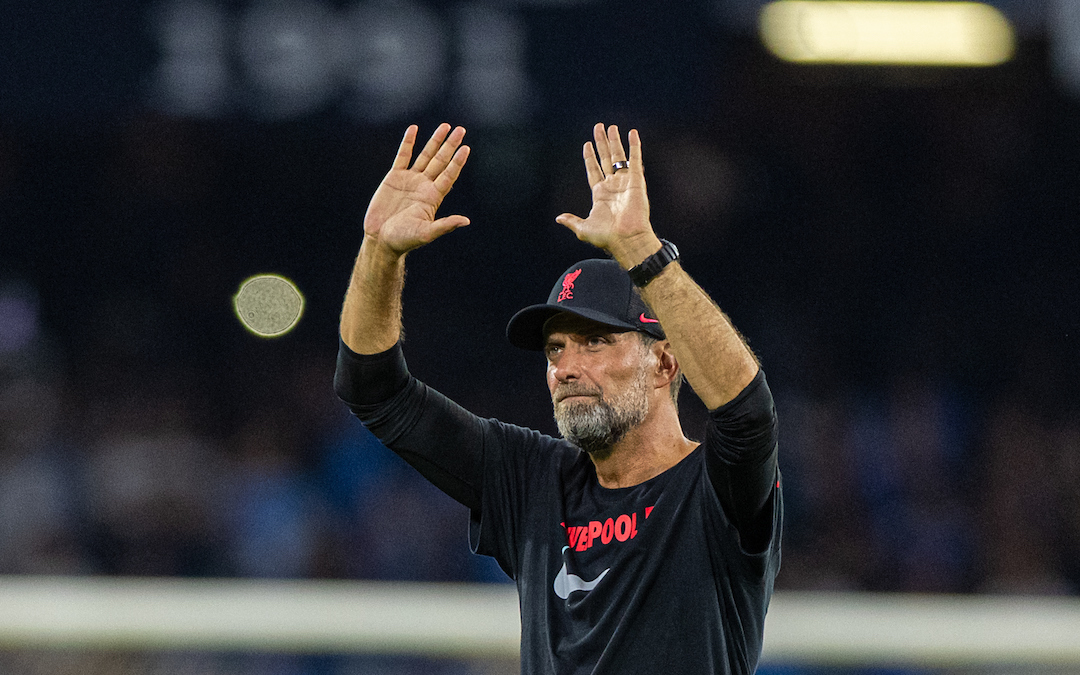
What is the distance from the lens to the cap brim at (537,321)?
6.71ft

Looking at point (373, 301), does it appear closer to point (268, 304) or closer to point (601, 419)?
point (601, 419)

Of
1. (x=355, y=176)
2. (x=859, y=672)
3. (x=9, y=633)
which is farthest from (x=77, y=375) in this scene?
(x=859, y=672)

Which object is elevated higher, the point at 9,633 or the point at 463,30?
the point at 463,30

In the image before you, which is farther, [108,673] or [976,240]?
[976,240]

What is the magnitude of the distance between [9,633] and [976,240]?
4257mm

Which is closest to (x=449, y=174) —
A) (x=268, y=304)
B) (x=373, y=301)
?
(x=373, y=301)

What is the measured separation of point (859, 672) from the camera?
362cm

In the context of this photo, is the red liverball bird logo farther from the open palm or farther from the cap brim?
the open palm

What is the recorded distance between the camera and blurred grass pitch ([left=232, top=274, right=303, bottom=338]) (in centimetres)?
516

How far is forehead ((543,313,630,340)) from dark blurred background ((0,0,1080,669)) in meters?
2.40

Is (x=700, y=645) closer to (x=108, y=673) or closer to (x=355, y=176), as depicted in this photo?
(x=108, y=673)

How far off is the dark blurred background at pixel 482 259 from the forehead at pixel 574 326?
2.40m

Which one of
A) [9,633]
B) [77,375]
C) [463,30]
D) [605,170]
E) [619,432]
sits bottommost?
[9,633]

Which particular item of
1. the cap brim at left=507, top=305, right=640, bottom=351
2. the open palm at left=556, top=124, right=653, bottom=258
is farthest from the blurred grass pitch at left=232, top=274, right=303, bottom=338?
the open palm at left=556, top=124, right=653, bottom=258
